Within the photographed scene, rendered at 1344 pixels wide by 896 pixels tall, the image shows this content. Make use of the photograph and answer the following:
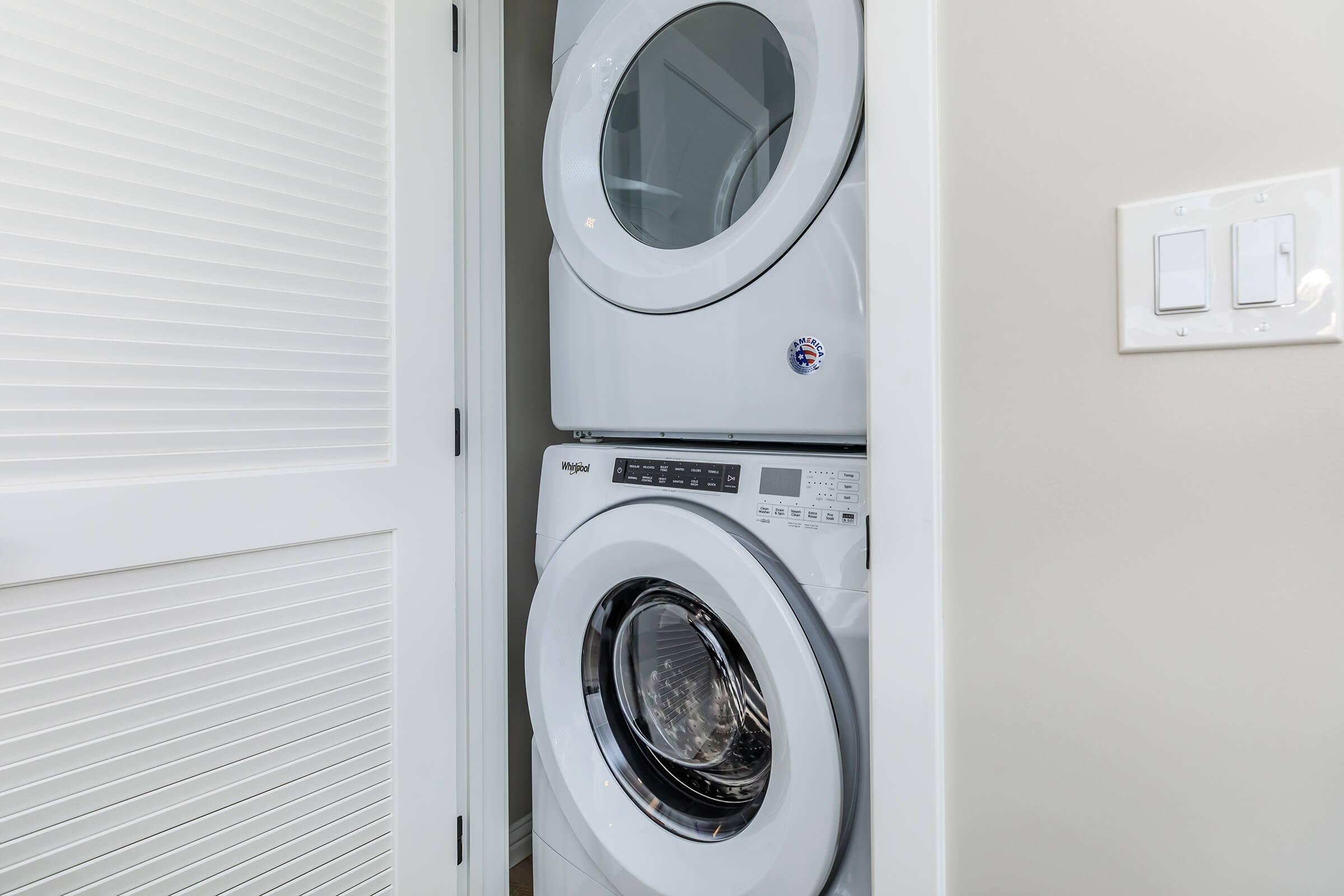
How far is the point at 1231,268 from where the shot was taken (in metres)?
0.46

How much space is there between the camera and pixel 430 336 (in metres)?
1.10

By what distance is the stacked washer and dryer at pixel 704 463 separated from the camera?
2.46ft

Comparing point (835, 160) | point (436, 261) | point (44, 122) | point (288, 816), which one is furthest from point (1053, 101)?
point (288, 816)

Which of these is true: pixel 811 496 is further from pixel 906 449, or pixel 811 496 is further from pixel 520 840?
pixel 520 840

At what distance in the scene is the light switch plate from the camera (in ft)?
1.42

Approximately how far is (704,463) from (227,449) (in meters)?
0.67

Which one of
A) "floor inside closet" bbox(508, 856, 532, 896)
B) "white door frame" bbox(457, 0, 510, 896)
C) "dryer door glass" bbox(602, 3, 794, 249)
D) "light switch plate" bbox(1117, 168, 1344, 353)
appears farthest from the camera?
"floor inside closet" bbox(508, 856, 532, 896)

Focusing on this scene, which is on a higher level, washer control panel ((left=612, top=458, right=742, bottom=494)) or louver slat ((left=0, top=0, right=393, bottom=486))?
louver slat ((left=0, top=0, right=393, bottom=486))

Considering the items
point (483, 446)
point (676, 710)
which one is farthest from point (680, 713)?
point (483, 446)

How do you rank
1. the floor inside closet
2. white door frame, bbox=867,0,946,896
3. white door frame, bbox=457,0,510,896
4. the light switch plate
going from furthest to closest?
the floor inside closet, white door frame, bbox=457,0,510,896, white door frame, bbox=867,0,946,896, the light switch plate

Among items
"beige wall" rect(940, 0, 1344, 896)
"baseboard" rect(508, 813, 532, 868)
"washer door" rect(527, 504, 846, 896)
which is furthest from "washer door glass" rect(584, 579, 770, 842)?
"baseboard" rect(508, 813, 532, 868)

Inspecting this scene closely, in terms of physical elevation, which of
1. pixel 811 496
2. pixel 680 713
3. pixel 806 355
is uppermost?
pixel 806 355

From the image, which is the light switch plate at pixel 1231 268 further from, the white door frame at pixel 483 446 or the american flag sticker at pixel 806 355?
the white door frame at pixel 483 446

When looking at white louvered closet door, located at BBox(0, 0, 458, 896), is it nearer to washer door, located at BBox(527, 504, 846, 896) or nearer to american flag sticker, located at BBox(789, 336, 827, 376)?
washer door, located at BBox(527, 504, 846, 896)
